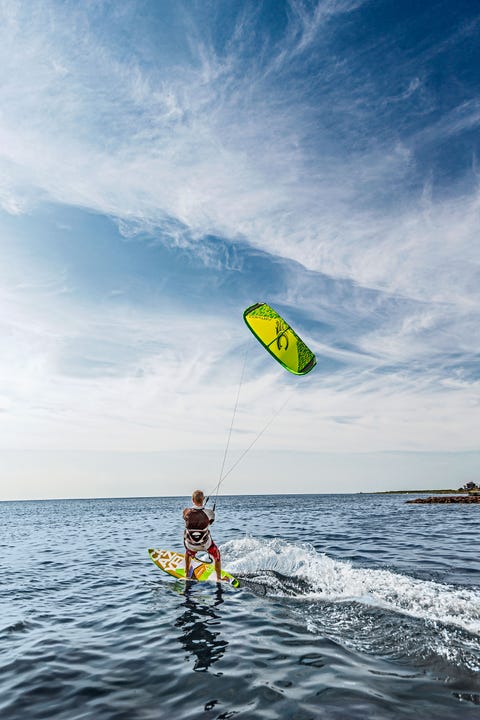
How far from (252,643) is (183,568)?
6.78 metres

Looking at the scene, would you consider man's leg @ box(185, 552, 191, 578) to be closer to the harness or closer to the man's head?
the harness

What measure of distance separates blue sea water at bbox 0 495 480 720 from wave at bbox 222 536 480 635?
54 millimetres

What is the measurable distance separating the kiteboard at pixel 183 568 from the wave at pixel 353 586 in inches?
35.5

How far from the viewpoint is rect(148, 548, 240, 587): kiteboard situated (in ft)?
42.4

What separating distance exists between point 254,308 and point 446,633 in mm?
10059

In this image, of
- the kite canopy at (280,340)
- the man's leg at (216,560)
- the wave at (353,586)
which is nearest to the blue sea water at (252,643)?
the wave at (353,586)

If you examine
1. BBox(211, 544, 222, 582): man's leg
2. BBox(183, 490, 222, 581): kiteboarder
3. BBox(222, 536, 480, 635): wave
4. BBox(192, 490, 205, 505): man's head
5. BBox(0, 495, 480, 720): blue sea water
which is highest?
BBox(192, 490, 205, 505): man's head

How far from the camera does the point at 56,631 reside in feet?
29.4

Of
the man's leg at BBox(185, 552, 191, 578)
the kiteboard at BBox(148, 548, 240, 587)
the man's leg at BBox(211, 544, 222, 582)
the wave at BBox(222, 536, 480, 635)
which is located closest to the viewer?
the wave at BBox(222, 536, 480, 635)

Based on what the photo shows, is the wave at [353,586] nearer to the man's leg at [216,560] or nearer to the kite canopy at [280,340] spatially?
the man's leg at [216,560]

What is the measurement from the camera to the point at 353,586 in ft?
37.4

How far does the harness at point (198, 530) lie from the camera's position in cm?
1270

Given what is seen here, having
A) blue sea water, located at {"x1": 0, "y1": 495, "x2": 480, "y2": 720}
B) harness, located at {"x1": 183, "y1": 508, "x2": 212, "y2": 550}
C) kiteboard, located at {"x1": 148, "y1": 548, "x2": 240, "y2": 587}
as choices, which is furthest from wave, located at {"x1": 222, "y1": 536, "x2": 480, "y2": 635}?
harness, located at {"x1": 183, "y1": 508, "x2": 212, "y2": 550}

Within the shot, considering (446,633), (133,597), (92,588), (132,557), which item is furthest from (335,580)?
(132,557)
